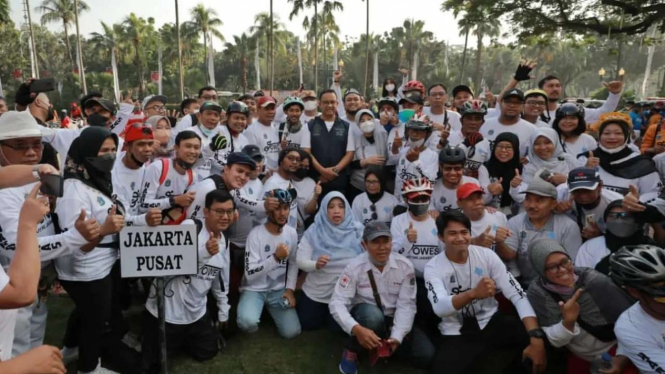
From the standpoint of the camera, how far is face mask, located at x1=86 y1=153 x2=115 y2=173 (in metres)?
3.92

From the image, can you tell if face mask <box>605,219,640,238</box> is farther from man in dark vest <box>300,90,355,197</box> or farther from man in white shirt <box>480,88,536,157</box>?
man in dark vest <box>300,90,355,197</box>

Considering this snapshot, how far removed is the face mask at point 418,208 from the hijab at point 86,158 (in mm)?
3245

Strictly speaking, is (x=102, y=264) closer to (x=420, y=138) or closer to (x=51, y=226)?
(x=51, y=226)

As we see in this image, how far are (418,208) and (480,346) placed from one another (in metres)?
1.62

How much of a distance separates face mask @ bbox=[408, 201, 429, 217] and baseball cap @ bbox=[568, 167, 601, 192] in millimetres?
1535

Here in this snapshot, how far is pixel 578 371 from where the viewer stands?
4188 millimetres

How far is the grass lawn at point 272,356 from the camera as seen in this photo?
15.3 ft

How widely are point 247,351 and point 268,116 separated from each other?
3.92 meters

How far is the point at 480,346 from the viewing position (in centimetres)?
445

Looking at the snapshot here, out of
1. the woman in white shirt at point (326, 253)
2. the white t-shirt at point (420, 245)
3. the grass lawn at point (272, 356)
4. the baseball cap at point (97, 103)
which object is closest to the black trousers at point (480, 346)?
the grass lawn at point (272, 356)

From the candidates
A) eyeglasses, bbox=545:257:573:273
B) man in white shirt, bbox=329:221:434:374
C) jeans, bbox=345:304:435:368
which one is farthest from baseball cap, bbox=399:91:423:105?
eyeglasses, bbox=545:257:573:273

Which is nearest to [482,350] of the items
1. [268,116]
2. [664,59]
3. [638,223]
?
[638,223]

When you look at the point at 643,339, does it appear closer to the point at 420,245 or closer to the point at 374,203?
the point at 420,245

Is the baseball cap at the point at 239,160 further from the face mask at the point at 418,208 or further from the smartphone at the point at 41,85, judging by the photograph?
the smartphone at the point at 41,85
